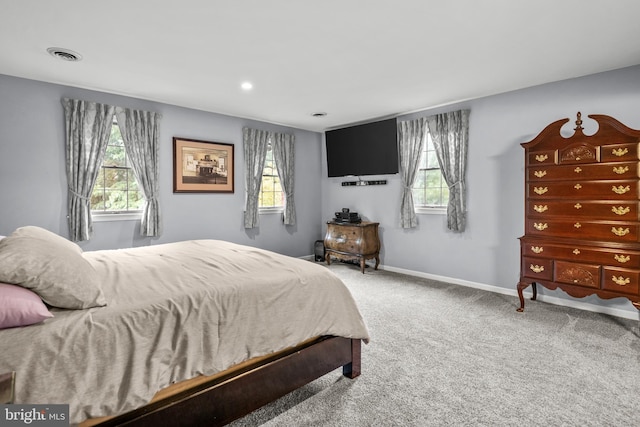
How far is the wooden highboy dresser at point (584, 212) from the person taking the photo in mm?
2988

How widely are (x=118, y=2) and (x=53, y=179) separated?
8.19 ft

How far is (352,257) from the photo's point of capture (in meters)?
5.45

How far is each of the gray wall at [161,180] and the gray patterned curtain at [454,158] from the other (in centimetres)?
260

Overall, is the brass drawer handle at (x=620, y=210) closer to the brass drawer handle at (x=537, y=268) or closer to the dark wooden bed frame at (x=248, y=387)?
the brass drawer handle at (x=537, y=268)

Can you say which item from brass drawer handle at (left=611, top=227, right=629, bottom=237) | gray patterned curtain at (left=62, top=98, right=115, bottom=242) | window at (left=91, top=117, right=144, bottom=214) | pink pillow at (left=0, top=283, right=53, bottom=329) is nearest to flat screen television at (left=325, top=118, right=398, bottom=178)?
brass drawer handle at (left=611, top=227, right=629, bottom=237)

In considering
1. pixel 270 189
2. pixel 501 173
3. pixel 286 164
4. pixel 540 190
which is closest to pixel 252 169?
pixel 270 189

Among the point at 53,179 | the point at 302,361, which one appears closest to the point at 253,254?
the point at 302,361

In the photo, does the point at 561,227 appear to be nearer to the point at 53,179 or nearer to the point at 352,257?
the point at 352,257

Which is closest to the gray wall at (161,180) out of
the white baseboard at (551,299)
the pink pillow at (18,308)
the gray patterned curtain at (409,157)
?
the gray patterned curtain at (409,157)

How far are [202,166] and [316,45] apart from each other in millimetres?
2793

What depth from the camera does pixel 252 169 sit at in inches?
218

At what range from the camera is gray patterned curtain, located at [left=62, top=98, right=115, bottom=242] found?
12.7ft

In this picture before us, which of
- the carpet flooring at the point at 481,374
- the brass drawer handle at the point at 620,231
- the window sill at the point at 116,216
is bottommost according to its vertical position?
the carpet flooring at the point at 481,374

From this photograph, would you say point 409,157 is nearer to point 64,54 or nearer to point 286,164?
point 286,164
